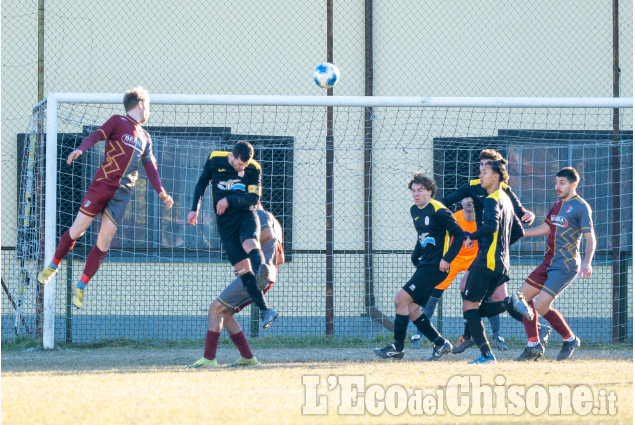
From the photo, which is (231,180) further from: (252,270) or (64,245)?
(64,245)

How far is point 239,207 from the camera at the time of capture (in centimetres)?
728

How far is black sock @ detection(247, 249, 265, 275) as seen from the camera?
7082 mm

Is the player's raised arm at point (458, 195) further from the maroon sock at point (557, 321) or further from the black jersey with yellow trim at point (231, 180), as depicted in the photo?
the black jersey with yellow trim at point (231, 180)

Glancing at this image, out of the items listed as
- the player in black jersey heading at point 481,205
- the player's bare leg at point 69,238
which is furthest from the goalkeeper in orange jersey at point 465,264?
the player's bare leg at point 69,238

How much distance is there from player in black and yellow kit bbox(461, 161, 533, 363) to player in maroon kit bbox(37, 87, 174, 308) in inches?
Result: 110

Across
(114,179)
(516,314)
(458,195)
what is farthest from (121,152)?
(516,314)

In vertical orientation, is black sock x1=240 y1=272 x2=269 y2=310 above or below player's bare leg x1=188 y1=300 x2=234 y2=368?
above

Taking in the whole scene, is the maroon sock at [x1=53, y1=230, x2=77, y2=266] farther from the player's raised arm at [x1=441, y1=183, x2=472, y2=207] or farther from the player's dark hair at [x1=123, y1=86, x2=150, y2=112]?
the player's raised arm at [x1=441, y1=183, x2=472, y2=207]

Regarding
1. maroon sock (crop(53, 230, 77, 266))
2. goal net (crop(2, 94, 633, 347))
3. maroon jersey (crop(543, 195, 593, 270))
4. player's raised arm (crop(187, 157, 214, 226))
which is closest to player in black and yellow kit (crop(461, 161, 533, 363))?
maroon jersey (crop(543, 195, 593, 270))

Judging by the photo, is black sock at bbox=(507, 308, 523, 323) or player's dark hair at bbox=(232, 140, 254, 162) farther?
A: black sock at bbox=(507, 308, 523, 323)

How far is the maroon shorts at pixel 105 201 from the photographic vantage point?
24.4 feet

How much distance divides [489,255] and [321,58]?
5354mm

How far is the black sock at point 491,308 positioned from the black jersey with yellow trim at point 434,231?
75cm

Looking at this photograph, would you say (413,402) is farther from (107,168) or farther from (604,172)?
(604,172)
